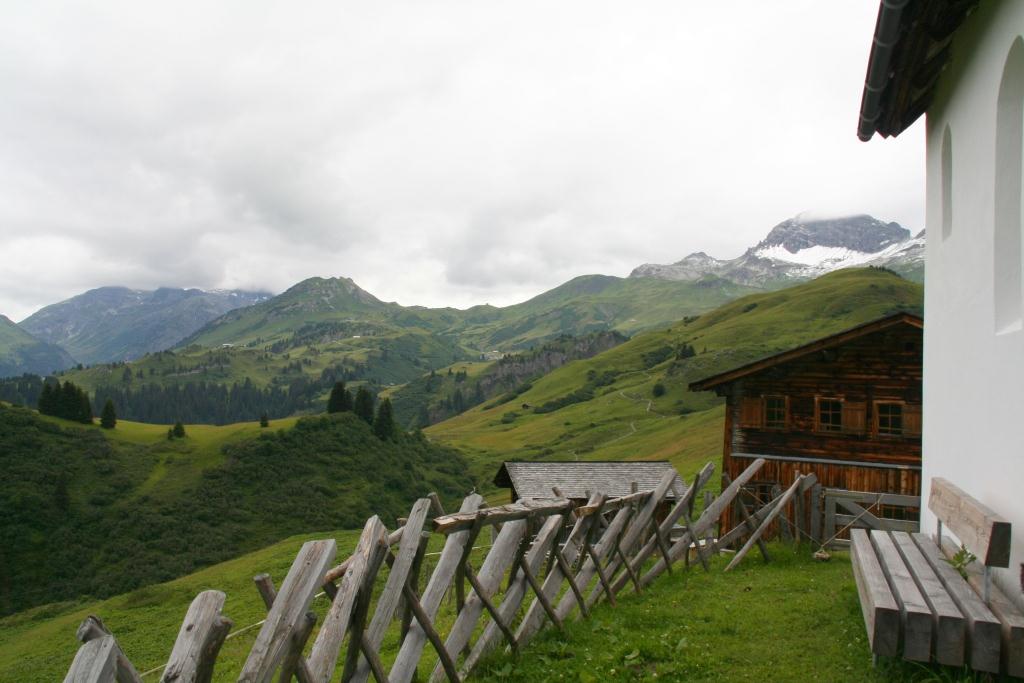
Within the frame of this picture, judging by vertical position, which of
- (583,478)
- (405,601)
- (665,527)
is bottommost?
(583,478)

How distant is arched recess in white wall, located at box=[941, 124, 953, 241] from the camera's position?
284 inches

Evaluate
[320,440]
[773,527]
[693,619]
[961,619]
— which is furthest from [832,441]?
[320,440]

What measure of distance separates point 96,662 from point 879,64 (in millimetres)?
7858

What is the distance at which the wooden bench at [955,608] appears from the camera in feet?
15.0

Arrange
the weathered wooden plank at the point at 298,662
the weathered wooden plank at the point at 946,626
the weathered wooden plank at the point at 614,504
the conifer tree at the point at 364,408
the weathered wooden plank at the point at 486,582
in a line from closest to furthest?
the weathered wooden plank at the point at 946,626, the weathered wooden plank at the point at 298,662, the weathered wooden plank at the point at 486,582, the weathered wooden plank at the point at 614,504, the conifer tree at the point at 364,408

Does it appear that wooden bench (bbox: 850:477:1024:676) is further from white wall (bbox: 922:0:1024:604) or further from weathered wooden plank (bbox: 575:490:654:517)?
weathered wooden plank (bbox: 575:490:654:517)

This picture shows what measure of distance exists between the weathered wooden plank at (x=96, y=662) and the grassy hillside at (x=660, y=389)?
61.3 meters

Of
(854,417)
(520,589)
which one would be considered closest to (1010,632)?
(520,589)

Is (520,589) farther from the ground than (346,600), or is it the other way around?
(346,600)

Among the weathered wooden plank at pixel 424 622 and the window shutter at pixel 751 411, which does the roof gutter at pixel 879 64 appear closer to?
the weathered wooden plank at pixel 424 622

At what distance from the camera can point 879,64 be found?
628cm

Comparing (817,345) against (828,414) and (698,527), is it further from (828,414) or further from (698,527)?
(698,527)

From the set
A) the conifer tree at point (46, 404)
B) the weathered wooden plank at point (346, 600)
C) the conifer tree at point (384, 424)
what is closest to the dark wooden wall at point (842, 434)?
the weathered wooden plank at point (346, 600)

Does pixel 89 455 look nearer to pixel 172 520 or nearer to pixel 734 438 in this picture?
pixel 172 520
